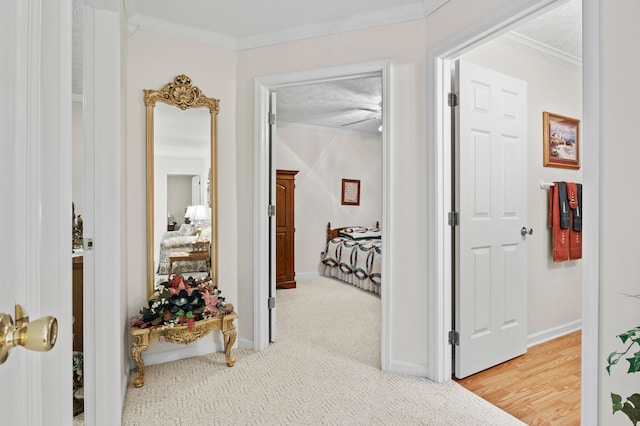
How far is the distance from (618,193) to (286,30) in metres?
2.32

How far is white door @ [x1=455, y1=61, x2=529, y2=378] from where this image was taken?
230 cm

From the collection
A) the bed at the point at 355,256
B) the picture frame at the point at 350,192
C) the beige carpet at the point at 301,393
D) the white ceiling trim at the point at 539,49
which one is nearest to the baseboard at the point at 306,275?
the bed at the point at 355,256

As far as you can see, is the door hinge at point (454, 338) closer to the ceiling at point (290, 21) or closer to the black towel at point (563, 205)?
the black towel at point (563, 205)

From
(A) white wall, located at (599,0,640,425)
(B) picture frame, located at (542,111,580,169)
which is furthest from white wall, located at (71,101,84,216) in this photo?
(B) picture frame, located at (542,111,580,169)

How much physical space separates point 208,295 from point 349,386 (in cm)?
114

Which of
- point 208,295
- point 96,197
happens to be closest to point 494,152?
point 208,295

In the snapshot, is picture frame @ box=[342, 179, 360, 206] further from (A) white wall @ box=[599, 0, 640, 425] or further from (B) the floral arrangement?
(A) white wall @ box=[599, 0, 640, 425]

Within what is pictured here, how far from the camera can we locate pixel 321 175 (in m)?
5.83

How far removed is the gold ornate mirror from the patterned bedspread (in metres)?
2.43

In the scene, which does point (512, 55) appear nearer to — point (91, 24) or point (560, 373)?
point (560, 373)

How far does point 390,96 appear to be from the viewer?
2.35 m

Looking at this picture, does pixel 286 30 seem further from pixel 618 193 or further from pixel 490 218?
pixel 618 193

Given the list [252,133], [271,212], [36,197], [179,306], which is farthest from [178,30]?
[36,197]

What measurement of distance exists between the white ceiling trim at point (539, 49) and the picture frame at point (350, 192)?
3583 mm
